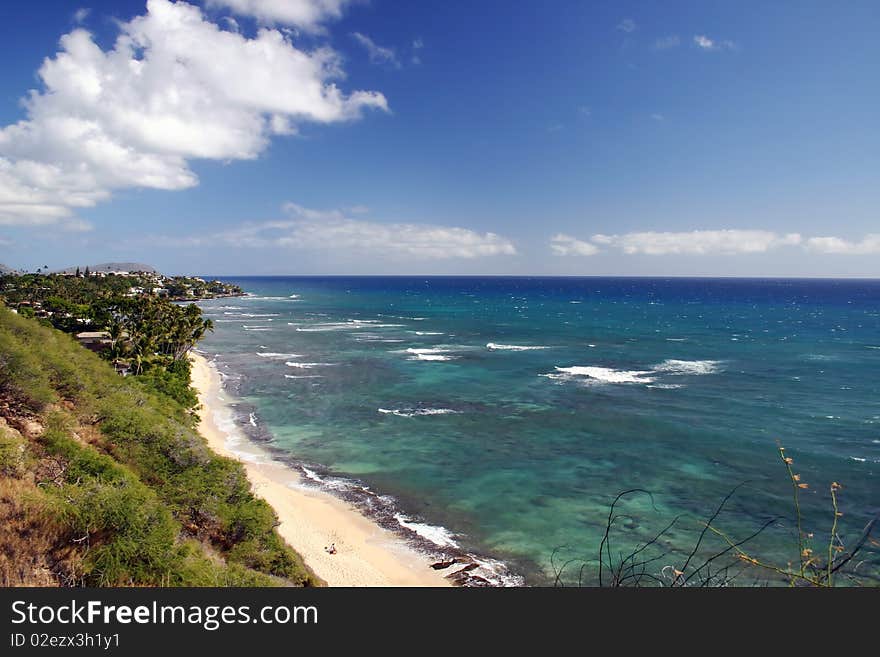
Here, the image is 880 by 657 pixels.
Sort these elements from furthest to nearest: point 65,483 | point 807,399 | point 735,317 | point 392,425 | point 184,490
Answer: point 735,317 < point 807,399 < point 392,425 < point 184,490 < point 65,483

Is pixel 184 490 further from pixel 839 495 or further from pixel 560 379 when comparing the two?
pixel 560 379

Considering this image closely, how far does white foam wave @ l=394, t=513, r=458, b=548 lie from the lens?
80.2ft

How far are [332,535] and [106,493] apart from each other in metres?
12.7

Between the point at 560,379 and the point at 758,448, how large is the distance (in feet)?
76.1

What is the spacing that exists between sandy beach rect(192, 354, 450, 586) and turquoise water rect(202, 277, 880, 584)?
1.80 m

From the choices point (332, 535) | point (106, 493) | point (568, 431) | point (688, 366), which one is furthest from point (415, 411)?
point (688, 366)

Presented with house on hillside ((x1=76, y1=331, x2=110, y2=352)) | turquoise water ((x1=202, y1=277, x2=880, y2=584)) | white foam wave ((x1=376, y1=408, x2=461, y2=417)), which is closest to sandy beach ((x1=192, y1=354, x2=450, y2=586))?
turquoise water ((x1=202, y1=277, x2=880, y2=584))

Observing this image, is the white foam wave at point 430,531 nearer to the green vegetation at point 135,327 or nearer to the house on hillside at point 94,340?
the green vegetation at point 135,327

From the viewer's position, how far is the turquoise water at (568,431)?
26.5 meters

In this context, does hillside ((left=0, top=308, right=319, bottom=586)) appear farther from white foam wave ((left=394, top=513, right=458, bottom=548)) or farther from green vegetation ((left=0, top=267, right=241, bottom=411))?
green vegetation ((left=0, top=267, right=241, bottom=411))

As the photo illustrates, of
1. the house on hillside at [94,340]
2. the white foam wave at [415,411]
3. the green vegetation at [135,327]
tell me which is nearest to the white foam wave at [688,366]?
the white foam wave at [415,411]

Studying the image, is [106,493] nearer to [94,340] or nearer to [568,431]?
[568,431]

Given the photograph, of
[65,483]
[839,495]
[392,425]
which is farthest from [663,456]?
[65,483]

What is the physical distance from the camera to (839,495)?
29047mm
